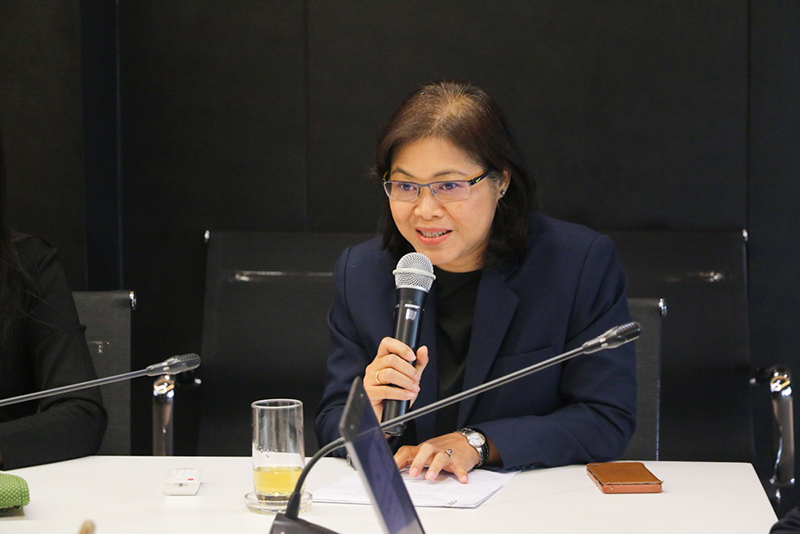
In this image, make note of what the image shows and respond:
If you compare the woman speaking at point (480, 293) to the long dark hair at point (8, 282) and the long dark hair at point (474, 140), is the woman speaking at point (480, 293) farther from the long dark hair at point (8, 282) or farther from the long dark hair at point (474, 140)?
the long dark hair at point (8, 282)

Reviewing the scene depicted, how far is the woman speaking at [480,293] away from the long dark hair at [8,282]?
679 mm

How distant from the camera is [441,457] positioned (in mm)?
1684

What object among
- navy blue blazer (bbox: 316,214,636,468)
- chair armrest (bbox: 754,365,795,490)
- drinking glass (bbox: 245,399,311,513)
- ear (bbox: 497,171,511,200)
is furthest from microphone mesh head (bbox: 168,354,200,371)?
chair armrest (bbox: 754,365,795,490)

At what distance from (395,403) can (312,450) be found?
3.91ft

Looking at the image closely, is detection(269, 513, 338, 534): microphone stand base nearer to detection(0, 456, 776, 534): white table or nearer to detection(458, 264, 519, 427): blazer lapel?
detection(0, 456, 776, 534): white table

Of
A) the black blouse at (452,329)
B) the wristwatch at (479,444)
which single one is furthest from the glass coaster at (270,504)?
the black blouse at (452,329)

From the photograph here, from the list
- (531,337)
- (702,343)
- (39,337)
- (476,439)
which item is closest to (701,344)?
(702,343)

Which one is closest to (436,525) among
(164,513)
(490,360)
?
(164,513)

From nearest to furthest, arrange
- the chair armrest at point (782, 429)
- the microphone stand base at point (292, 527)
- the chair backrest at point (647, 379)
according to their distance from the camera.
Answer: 1. the microphone stand base at point (292, 527)
2. the chair backrest at point (647, 379)
3. the chair armrest at point (782, 429)

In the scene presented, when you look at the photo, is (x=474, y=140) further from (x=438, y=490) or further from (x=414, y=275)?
(x=438, y=490)

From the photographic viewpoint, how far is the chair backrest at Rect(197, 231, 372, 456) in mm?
2914

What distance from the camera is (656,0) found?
3.10 m

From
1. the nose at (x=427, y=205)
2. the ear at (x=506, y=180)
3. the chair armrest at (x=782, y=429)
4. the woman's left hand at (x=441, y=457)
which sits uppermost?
the ear at (x=506, y=180)

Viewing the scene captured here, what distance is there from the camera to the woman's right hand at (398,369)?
5.37 feet
